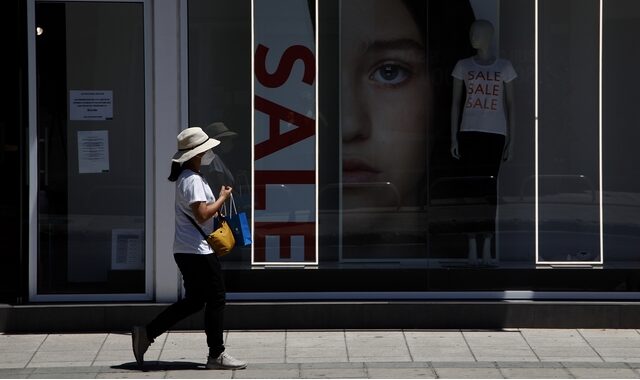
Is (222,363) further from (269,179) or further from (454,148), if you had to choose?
(454,148)

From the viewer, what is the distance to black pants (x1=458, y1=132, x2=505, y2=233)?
1091 centimetres

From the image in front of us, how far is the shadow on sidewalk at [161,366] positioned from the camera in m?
8.93

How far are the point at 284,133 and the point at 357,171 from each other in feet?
2.50

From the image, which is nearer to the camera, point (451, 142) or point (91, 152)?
point (91, 152)

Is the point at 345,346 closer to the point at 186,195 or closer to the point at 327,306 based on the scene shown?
the point at 327,306

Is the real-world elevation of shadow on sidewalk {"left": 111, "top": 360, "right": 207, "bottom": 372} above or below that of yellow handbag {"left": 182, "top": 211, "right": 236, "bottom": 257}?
below

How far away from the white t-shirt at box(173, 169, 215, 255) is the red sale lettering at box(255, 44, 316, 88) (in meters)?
2.28

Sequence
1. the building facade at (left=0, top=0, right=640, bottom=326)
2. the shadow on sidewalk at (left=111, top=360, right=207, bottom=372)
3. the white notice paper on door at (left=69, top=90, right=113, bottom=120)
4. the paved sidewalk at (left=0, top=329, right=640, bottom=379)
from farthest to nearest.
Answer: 1. the white notice paper on door at (left=69, top=90, right=113, bottom=120)
2. the building facade at (left=0, top=0, right=640, bottom=326)
3. the shadow on sidewalk at (left=111, top=360, right=207, bottom=372)
4. the paved sidewalk at (left=0, top=329, right=640, bottom=379)

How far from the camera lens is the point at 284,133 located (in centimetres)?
1079

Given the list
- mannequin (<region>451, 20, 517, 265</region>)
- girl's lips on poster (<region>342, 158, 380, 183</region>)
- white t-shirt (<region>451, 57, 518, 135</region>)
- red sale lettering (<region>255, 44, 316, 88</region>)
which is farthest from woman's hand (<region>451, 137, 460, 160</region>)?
red sale lettering (<region>255, 44, 316, 88</region>)

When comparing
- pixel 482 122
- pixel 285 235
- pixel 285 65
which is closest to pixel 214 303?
pixel 285 235

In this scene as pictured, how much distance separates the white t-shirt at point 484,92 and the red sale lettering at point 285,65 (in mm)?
1280

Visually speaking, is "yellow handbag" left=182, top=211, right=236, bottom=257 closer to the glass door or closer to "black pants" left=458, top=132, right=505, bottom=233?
the glass door

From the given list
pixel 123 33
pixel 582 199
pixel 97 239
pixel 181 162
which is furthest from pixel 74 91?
pixel 582 199
